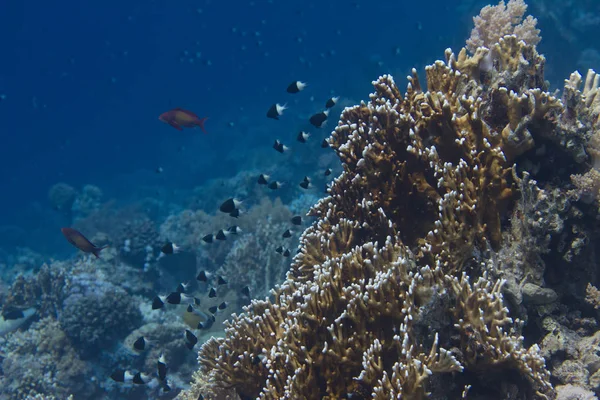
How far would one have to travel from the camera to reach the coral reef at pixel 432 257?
113 inches

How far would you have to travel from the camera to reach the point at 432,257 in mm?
3488

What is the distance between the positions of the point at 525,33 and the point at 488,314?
5.77 metres

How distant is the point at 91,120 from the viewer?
76.9 meters

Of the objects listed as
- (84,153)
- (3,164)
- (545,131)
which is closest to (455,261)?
(545,131)

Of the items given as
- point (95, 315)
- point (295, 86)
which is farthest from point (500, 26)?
point (95, 315)

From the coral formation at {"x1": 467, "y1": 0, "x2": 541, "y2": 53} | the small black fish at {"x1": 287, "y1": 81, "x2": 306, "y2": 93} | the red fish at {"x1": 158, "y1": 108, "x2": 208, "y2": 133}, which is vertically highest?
the small black fish at {"x1": 287, "y1": 81, "x2": 306, "y2": 93}

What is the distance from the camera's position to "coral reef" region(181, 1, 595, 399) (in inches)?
113

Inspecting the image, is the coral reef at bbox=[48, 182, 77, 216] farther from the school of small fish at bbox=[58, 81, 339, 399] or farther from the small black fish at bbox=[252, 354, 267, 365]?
the small black fish at bbox=[252, 354, 267, 365]

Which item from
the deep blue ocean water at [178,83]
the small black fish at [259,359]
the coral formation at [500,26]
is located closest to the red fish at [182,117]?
the deep blue ocean water at [178,83]

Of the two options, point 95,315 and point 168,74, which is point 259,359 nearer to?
point 95,315

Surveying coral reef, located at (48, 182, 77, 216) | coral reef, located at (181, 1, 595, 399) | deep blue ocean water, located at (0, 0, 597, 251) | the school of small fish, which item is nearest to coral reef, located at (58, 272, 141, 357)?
the school of small fish

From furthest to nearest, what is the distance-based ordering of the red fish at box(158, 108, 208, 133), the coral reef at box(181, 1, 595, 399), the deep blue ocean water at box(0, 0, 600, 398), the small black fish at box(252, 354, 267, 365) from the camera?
the deep blue ocean water at box(0, 0, 600, 398)
the red fish at box(158, 108, 208, 133)
the small black fish at box(252, 354, 267, 365)
the coral reef at box(181, 1, 595, 399)

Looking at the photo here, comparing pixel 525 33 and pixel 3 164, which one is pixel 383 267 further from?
pixel 3 164

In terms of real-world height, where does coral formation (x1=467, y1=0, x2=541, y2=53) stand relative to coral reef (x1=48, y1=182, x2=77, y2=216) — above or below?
below
